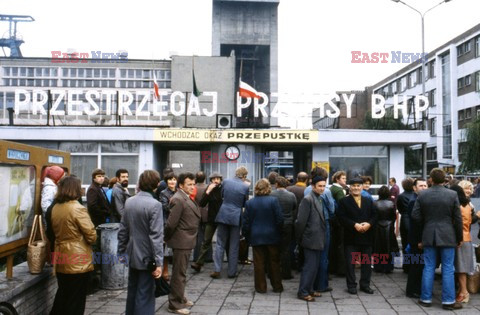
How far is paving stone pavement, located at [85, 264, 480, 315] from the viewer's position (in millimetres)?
6828

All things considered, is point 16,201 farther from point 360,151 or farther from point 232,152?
point 360,151

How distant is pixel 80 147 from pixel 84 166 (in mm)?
697

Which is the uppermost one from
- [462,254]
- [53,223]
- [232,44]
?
[232,44]

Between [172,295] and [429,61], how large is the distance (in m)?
55.4

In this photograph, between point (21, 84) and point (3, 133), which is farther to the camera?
point (21, 84)

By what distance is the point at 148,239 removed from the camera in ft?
18.8

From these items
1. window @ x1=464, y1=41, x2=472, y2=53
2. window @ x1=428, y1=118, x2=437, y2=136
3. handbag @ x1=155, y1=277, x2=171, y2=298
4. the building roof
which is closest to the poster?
handbag @ x1=155, y1=277, x2=171, y2=298

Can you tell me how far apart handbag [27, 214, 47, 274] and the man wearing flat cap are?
14.4 feet

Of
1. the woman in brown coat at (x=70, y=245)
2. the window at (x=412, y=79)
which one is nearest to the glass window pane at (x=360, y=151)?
the woman in brown coat at (x=70, y=245)

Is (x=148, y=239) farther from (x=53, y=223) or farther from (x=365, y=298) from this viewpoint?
(x=365, y=298)

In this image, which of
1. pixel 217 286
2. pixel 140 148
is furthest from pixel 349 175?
pixel 217 286

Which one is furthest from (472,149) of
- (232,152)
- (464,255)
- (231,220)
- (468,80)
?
(231,220)

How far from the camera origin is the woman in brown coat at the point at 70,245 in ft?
18.0

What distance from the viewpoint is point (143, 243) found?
5.72 metres
